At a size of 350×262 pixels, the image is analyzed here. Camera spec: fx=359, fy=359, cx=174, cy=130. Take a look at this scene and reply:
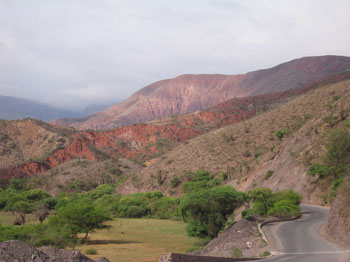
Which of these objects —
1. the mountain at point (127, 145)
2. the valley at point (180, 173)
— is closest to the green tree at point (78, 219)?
the valley at point (180, 173)

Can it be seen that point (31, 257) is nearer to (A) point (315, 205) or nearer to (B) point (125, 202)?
(A) point (315, 205)

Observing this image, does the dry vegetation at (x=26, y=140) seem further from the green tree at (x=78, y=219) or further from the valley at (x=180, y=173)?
the green tree at (x=78, y=219)

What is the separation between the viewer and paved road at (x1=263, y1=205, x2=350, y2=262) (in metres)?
16.9

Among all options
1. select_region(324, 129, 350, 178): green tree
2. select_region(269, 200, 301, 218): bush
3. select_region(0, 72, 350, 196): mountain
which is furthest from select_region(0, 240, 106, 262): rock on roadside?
select_region(0, 72, 350, 196): mountain

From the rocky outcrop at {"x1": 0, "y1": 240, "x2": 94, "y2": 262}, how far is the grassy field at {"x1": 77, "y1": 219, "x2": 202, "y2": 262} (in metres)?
15.5

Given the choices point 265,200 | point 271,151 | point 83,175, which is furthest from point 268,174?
point 83,175

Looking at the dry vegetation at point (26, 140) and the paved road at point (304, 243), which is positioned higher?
the dry vegetation at point (26, 140)

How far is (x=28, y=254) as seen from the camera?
10.4m

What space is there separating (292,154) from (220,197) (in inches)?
994

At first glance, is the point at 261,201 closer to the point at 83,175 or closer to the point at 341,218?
the point at 341,218

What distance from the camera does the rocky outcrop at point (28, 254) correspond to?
1014cm

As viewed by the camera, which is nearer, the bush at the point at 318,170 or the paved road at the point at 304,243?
the paved road at the point at 304,243

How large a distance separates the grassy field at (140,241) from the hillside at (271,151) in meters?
15.5

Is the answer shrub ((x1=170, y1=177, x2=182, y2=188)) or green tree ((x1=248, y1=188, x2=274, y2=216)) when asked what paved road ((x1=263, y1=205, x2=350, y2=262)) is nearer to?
green tree ((x1=248, y1=188, x2=274, y2=216))
